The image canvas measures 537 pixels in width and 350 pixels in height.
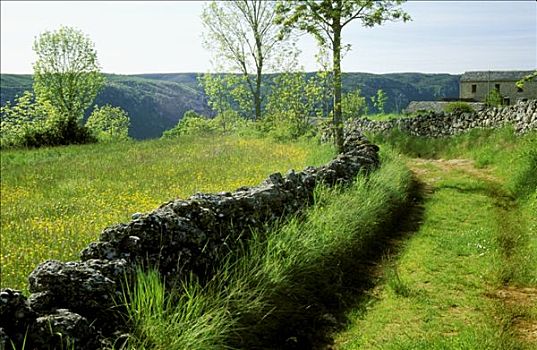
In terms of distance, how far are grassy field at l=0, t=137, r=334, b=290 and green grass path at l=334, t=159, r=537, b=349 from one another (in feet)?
15.4

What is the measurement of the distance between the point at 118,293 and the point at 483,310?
475 cm

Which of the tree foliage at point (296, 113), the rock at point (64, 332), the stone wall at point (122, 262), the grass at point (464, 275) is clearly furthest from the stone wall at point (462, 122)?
the rock at point (64, 332)

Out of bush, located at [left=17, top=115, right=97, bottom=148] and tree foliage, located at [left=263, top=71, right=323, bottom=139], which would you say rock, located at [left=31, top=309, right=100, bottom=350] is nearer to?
tree foliage, located at [left=263, top=71, right=323, bottom=139]

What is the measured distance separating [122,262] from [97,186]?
10598 mm

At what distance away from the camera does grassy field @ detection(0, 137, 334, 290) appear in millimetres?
9281

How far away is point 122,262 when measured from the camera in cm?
571

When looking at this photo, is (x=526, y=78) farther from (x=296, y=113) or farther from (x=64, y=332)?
(x=296, y=113)

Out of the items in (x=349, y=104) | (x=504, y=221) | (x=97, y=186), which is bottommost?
(x=504, y=221)

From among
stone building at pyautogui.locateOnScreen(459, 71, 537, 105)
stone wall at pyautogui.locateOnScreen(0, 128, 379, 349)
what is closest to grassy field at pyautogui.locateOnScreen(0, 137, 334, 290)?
stone wall at pyautogui.locateOnScreen(0, 128, 379, 349)

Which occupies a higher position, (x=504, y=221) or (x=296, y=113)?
(x=296, y=113)

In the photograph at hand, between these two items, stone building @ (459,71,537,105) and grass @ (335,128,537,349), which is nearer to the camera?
grass @ (335,128,537,349)

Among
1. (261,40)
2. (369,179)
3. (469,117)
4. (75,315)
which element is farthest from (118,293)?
(261,40)

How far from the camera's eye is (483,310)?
716 centimetres

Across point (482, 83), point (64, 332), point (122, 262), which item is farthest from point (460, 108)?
point (482, 83)
